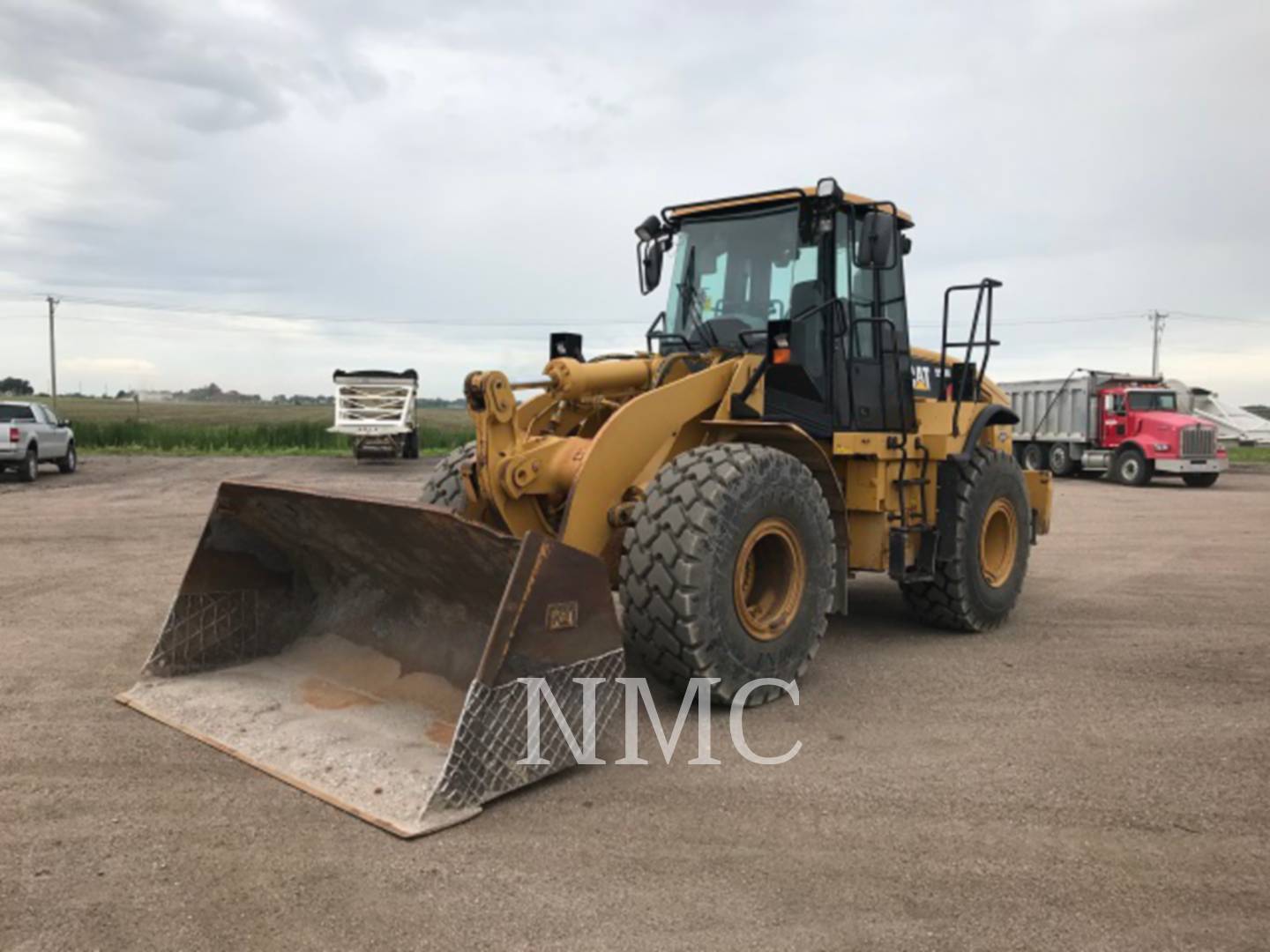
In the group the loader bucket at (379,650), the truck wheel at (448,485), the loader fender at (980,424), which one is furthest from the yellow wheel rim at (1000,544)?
the loader bucket at (379,650)

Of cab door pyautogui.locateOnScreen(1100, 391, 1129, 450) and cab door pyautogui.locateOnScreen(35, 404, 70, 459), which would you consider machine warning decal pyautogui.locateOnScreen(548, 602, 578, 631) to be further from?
cab door pyautogui.locateOnScreen(1100, 391, 1129, 450)

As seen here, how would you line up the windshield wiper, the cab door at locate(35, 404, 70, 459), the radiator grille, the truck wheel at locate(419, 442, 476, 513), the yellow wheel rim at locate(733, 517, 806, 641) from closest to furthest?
1. the yellow wheel rim at locate(733, 517, 806, 641)
2. the truck wheel at locate(419, 442, 476, 513)
3. the windshield wiper
4. the cab door at locate(35, 404, 70, 459)
5. the radiator grille

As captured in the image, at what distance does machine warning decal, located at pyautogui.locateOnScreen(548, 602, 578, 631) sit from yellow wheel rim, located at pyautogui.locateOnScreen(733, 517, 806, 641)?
3.99 ft

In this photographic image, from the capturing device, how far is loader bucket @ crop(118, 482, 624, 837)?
3891 mm

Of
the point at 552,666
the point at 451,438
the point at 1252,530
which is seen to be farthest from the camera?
Result: the point at 451,438

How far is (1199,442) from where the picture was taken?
22750mm

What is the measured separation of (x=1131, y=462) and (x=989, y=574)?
18.7 m

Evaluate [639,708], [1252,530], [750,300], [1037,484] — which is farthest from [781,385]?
[1252,530]

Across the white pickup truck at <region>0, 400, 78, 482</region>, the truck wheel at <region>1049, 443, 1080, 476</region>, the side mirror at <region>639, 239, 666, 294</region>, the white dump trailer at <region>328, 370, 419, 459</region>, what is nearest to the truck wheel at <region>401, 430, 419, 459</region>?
the white dump trailer at <region>328, 370, 419, 459</region>

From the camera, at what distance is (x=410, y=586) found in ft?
16.8

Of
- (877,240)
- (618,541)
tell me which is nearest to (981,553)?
(877,240)

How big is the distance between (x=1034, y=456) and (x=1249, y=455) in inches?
644

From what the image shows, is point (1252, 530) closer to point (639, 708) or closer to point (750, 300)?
point (750, 300)

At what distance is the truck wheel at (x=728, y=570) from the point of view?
460 centimetres
